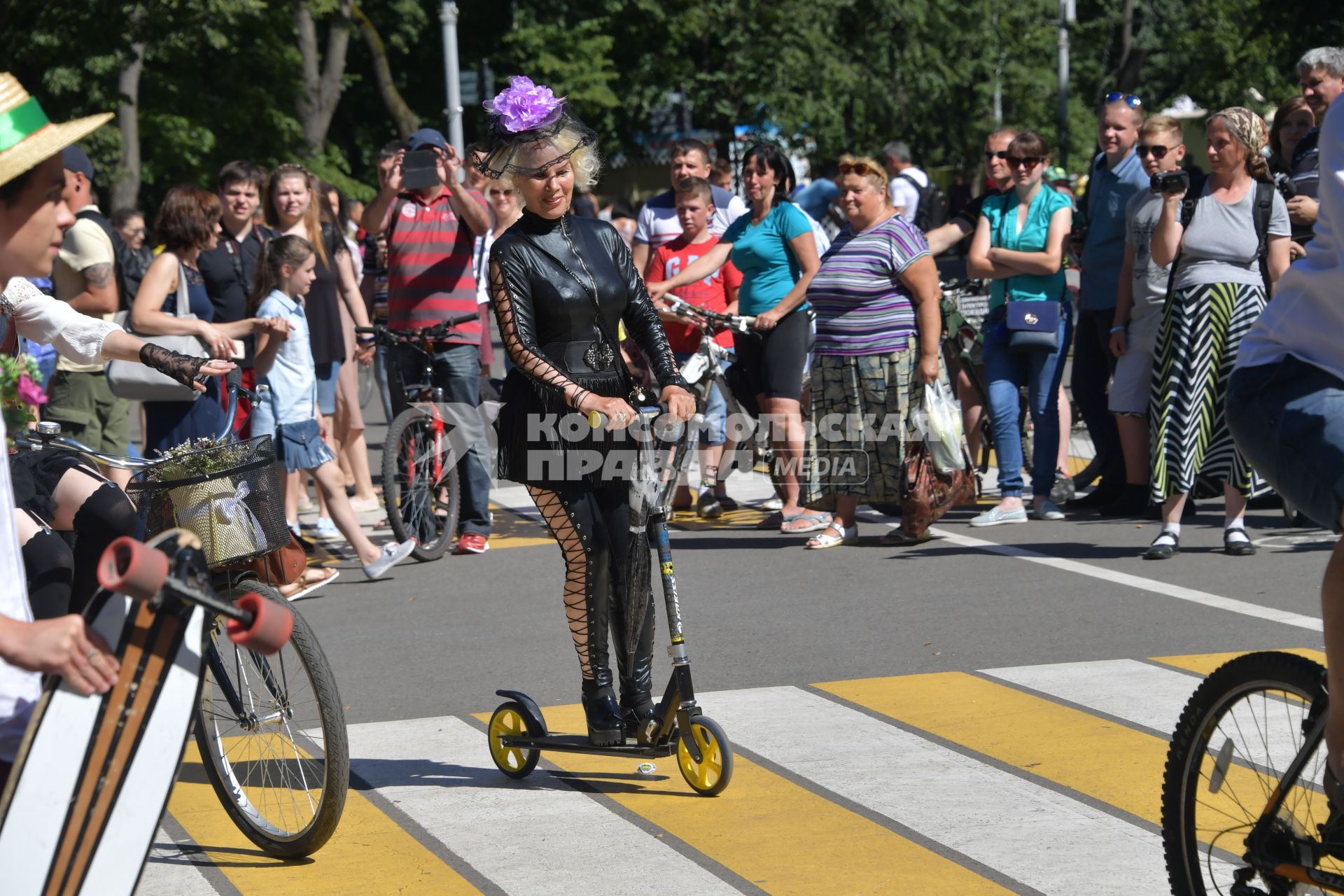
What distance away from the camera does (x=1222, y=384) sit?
29.5ft

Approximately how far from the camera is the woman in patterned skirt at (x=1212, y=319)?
8922 millimetres

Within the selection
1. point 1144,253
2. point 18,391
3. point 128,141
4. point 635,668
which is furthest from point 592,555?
point 128,141

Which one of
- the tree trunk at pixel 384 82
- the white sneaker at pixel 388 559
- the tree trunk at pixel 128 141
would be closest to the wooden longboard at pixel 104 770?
the white sneaker at pixel 388 559

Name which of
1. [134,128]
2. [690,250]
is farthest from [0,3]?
[690,250]

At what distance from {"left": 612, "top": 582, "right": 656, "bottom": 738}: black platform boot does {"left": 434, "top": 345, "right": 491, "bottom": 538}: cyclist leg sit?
456cm

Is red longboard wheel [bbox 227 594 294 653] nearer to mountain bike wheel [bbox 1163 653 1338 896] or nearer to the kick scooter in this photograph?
mountain bike wheel [bbox 1163 653 1338 896]

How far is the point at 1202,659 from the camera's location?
6758 millimetres

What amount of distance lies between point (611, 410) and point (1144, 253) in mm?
5363

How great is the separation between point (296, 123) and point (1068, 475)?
25.6m

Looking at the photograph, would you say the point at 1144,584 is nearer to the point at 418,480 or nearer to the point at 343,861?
the point at 418,480

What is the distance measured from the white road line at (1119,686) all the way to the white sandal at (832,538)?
9.99ft

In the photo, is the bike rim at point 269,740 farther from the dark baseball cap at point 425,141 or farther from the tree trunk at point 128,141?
the tree trunk at point 128,141

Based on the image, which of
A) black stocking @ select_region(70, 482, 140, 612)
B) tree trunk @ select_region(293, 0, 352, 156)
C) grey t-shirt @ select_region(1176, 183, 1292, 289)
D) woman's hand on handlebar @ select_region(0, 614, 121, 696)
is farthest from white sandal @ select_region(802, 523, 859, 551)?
tree trunk @ select_region(293, 0, 352, 156)

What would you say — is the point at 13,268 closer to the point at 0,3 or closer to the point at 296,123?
the point at 0,3
